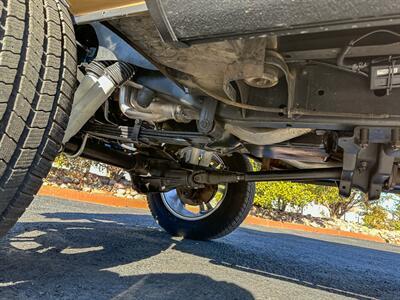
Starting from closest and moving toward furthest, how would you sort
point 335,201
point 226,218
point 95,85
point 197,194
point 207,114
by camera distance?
point 95,85 → point 207,114 → point 226,218 → point 197,194 → point 335,201

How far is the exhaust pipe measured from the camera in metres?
1.68

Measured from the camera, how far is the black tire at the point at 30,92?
1.24 m

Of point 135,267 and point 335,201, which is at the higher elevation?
point 335,201

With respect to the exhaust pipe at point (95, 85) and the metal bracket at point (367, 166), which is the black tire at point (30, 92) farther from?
the metal bracket at point (367, 166)

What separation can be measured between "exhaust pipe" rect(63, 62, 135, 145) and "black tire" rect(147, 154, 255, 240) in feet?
6.96

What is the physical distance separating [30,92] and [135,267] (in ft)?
4.54

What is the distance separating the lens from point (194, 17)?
1.08 m

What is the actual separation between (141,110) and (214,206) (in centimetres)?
220

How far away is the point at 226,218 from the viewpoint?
380 centimetres

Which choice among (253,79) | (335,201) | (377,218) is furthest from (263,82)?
(377,218)

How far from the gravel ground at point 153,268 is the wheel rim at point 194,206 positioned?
309mm

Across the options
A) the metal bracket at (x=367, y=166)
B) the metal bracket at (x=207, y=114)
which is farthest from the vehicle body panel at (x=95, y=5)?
the metal bracket at (x=367, y=166)

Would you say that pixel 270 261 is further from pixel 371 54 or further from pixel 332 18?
pixel 332 18

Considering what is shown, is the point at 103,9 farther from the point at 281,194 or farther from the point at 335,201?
the point at 335,201
